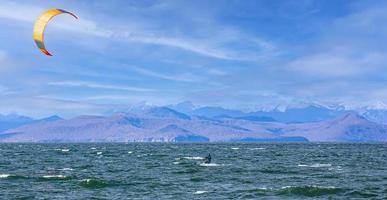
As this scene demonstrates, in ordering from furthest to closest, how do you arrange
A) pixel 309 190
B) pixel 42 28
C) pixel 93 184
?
pixel 93 184, pixel 309 190, pixel 42 28

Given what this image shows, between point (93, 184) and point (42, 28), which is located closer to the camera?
point (42, 28)

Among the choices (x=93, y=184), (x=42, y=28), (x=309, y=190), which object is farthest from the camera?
(x=93, y=184)

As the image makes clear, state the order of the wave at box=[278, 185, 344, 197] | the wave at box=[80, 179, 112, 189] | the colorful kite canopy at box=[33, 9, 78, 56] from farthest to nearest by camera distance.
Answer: the wave at box=[80, 179, 112, 189], the wave at box=[278, 185, 344, 197], the colorful kite canopy at box=[33, 9, 78, 56]

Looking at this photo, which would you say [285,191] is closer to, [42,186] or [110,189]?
[110,189]

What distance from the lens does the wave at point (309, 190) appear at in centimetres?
5544

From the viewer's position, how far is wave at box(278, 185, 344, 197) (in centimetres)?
5544

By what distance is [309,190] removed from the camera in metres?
56.9

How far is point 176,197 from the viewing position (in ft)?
171

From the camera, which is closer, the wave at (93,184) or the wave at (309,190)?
A: the wave at (309,190)

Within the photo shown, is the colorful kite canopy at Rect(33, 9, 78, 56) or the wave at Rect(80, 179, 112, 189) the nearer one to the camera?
the colorful kite canopy at Rect(33, 9, 78, 56)

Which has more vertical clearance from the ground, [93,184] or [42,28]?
[42,28]

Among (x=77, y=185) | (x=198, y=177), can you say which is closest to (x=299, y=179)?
(x=198, y=177)

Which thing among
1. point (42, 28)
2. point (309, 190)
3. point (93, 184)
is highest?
point (42, 28)

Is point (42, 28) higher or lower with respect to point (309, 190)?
higher
